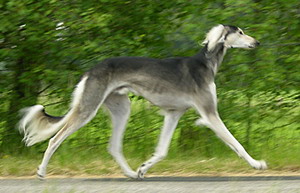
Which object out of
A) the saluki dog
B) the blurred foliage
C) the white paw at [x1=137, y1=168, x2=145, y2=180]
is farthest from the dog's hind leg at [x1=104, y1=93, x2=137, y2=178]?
the blurred foliage

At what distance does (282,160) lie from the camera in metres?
10.6

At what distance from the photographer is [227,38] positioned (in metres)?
9.40

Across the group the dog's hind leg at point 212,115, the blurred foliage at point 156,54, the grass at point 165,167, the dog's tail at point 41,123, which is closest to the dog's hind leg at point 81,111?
the dog's tail at point 41,123

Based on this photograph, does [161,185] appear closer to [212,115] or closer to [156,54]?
[212,115]

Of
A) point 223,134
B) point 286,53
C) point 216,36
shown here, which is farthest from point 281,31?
point 223,134

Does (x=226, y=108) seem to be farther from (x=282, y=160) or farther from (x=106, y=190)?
(x=106, y=190)

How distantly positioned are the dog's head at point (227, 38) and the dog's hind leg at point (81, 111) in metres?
1.39

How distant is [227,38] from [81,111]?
6.32ft

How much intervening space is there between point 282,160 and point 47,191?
407 centimetres

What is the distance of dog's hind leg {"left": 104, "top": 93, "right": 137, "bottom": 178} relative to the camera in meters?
9.43

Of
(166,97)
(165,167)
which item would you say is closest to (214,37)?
(166,97)

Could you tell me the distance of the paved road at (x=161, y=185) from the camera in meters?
7.99

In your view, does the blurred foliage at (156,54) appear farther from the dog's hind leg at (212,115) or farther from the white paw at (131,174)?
the white paw at (131,174)

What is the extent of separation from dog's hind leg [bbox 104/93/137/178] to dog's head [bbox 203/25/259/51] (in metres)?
1.21
